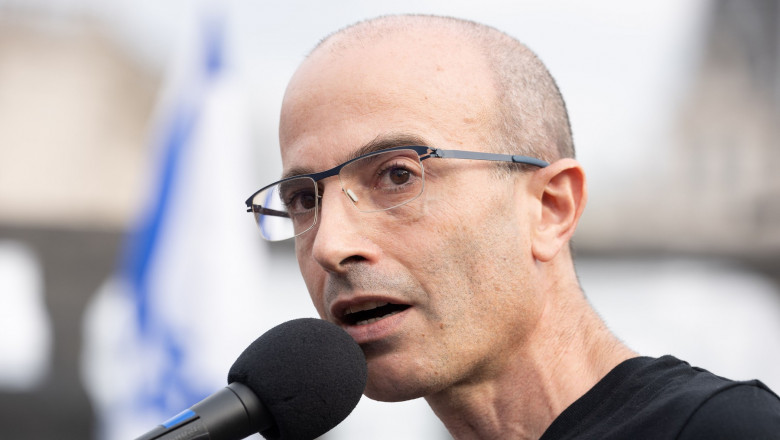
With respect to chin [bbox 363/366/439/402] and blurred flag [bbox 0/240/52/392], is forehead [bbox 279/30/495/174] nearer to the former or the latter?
chin [bbox 363/366/439/402]

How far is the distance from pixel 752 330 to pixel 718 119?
8.42ft

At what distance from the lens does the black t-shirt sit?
6.11 ft

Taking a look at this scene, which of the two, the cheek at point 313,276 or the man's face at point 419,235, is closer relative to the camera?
the man's face at point 419,235

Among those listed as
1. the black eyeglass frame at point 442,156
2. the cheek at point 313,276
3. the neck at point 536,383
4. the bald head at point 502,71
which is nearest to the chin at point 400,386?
the neck at point 536,383

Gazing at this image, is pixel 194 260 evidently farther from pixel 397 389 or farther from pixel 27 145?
pixel 397 389

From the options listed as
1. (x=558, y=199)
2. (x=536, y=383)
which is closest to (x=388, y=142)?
(x=558, y=199)

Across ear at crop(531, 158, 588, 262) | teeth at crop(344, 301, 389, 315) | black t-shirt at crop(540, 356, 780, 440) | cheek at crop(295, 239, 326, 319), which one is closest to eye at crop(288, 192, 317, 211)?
cheek at crop(295, 239, 326, 319)

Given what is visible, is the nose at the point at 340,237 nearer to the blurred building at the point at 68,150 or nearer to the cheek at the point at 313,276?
the cheek at the point at 313,276

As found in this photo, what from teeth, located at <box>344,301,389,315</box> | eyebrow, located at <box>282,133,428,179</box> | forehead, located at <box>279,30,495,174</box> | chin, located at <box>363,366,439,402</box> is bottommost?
chin, located at <box>363,366,439,402</box>

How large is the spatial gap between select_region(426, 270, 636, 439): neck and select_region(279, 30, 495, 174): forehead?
1.97 ft

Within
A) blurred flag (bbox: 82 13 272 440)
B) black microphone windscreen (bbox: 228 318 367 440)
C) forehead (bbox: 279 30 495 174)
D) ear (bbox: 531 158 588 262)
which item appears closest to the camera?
black microphone windscreen (bbox: 228 318 367 440)

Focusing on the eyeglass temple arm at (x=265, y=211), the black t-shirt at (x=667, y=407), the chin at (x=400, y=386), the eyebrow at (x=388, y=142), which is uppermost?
the eyebrow at (x=388, y=142)

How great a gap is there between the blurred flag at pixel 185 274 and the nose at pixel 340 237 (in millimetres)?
5085

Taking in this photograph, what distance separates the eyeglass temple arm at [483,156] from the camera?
241cm
